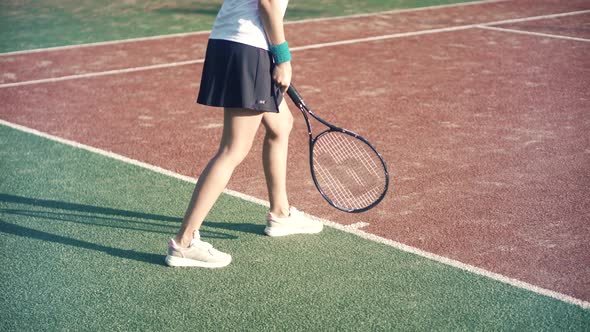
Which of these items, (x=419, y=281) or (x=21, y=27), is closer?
(x=419, y=281)

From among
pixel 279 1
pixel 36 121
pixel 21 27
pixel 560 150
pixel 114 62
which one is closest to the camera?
pixel 279 1

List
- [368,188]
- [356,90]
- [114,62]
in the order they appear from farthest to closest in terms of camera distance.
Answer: [114,62], [356,90], [368,188]

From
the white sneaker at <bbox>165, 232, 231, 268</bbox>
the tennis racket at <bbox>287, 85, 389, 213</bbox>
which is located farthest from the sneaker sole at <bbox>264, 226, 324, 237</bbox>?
the white sneaker at <bbox>165, 232, 231, 268</bbox>

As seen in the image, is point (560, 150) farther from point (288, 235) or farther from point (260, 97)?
point (260, 97)

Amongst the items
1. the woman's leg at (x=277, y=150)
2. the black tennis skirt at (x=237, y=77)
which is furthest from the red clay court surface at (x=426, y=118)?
the black tennis skirt at (x=237, y=77)

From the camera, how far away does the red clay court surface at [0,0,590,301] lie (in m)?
5.42

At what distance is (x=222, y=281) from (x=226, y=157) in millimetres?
656

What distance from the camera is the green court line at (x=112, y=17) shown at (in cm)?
1330

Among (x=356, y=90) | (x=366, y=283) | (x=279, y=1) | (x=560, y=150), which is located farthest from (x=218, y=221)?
(x=356, y=90)

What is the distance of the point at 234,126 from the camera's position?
464 centimetres

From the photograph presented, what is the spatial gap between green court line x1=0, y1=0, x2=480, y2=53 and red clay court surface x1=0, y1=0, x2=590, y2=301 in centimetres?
98

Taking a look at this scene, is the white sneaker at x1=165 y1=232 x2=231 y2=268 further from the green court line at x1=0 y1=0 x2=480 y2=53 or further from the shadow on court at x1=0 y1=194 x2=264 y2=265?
the green court line at x1=0 y1=0 x2=480 y2=53

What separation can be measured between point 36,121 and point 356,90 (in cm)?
334

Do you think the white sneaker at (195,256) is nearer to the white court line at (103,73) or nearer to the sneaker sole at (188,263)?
the sneaker sole at (188,263)
